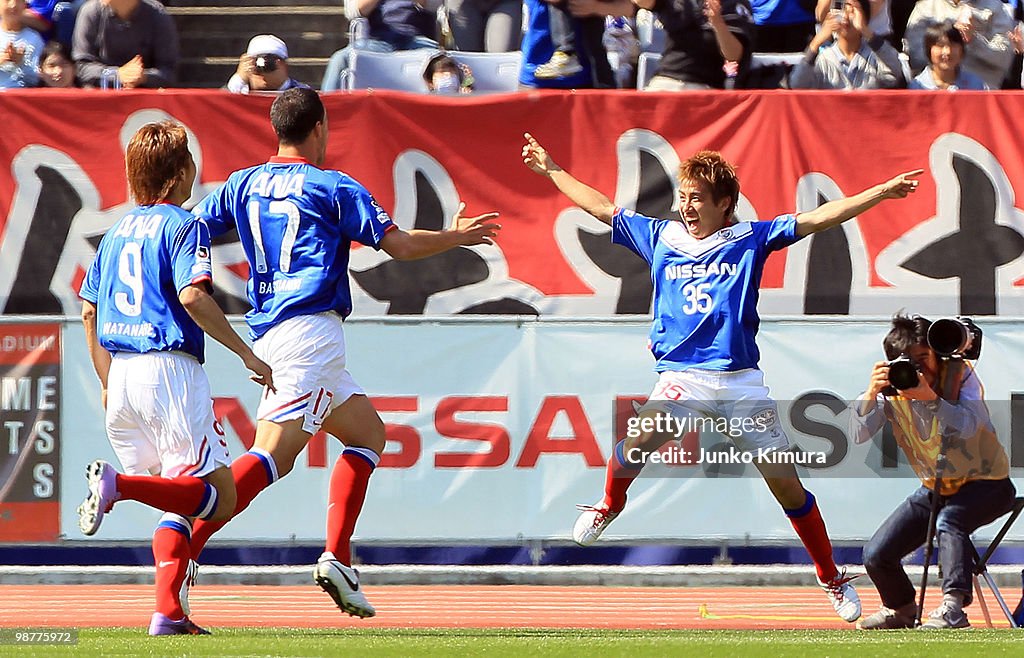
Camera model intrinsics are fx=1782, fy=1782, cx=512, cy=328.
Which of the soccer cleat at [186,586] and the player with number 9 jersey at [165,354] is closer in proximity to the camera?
the player with number 9 jersey at [165,354]

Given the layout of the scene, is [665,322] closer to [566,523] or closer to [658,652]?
[658,652]

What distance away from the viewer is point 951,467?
27.1 feet

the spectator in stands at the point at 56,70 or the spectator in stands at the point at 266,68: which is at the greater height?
the spectator in stands at the point at 266,68

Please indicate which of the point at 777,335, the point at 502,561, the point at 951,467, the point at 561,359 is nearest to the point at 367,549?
the point at 502,561

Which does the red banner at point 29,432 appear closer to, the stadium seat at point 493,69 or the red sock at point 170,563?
the stadium seat at point 493,69

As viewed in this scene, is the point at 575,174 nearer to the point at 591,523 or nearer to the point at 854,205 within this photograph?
the point at 591,523

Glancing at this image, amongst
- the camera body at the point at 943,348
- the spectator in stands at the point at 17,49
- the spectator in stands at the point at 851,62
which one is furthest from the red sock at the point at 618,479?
Result: the spectator in stands at the point at 17,49

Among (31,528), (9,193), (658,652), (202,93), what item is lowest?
(31,528)

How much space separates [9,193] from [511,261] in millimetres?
3079

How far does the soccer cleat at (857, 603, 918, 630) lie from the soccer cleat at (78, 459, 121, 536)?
12.0ft

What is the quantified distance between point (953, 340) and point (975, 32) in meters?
4.69

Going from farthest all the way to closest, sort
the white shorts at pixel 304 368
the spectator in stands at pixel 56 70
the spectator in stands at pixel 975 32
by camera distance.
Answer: the spectator in stands at pixel 56 70, the spectator in stands at pixel 975 32, the white shorts at pixel 304 368

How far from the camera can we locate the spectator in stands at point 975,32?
39.4 feet

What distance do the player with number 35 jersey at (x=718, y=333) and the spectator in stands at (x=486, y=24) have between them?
14.7 feet
